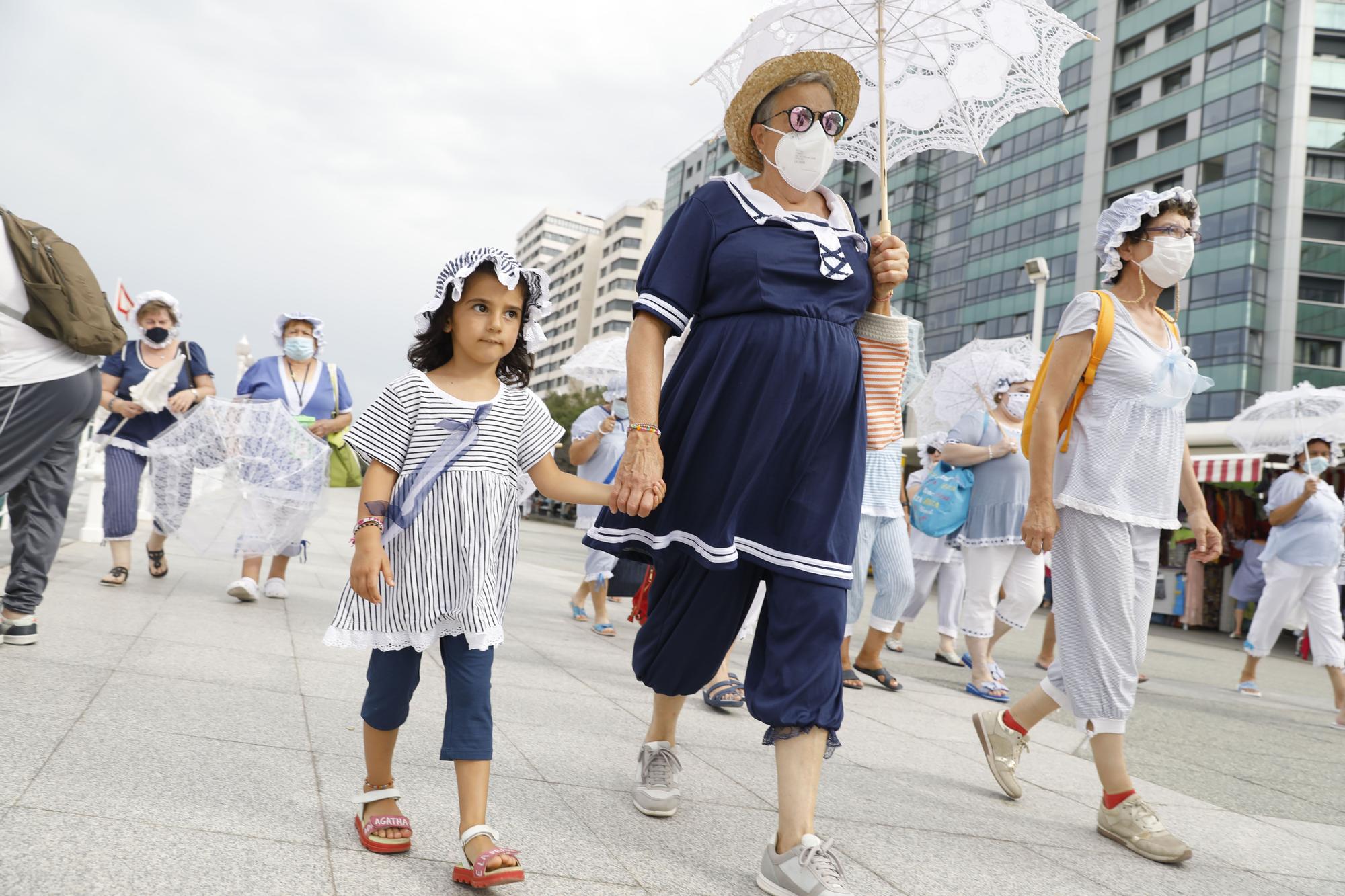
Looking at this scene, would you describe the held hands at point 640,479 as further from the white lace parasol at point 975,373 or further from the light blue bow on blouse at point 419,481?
the white lace parasol at point 975,373

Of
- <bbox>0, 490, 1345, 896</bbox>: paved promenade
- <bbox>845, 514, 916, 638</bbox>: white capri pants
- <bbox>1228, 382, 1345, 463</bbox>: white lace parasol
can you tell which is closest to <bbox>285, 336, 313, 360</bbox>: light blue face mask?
<bbox>0, 490, 1345, 896</bbox>: paved promenade

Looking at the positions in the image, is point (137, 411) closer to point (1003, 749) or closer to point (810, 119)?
point (810, 119)

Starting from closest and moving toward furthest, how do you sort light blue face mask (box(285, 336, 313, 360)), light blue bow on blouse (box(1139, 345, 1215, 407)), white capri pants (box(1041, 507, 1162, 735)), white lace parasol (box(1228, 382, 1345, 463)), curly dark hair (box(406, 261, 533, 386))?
curly dark hair (box(406, 261, 533, 386))
white capri pants (box(1041, 507, 1162, 735))
light blue bow on blouse (box(1139, 345, 1215, 407))
light blue face mask (box(285, 336, 313, 360))
white lace parasol (box(1228, 382, 1345, 463))

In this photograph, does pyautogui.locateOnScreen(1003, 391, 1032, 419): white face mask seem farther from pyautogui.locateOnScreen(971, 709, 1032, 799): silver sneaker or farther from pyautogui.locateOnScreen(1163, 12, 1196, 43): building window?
pyautogui.locateOnScreen(1163, 12, 1196, 43): building window

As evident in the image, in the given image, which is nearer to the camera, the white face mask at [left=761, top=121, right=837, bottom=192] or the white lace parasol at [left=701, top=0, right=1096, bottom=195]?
the white face mask at [left=761, top=121, right=837, bottom=192]

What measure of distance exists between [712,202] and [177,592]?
5.24m

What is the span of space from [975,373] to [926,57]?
4.29 metres

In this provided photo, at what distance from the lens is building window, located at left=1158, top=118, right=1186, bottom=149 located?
140 feet

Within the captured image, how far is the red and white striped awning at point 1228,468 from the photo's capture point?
14477 millimetres

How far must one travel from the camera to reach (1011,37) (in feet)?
14.0

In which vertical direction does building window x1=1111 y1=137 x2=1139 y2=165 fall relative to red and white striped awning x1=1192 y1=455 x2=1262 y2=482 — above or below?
above

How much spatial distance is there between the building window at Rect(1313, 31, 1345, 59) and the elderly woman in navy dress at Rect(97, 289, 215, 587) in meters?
43.7

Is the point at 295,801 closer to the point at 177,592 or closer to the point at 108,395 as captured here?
the point at 177,592

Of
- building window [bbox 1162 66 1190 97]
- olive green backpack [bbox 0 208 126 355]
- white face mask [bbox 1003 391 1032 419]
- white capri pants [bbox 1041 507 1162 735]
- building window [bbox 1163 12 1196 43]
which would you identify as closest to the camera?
white capri pants [bbox 1041 507 1162 735]
